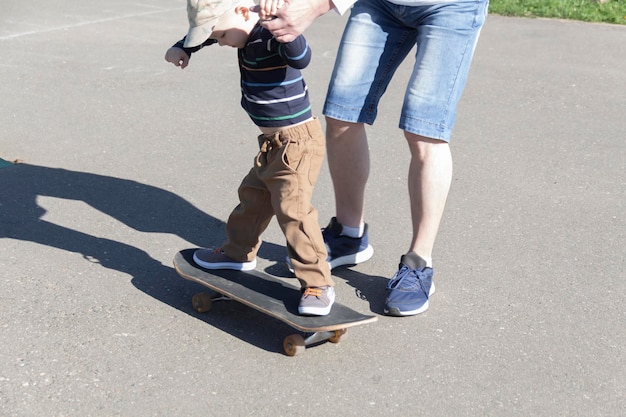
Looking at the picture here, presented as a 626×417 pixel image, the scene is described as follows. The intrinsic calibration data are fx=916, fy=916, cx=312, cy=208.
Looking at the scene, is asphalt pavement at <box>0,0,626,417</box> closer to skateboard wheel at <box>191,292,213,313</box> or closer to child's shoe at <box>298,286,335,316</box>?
skateboard wheel at <box>191,292,213,313</box>

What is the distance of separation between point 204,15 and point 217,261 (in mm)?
1071

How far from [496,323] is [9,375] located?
188cm

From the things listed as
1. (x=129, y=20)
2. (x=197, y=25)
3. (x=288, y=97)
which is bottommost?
(x=129, y=20)

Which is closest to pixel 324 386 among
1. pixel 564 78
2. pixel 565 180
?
pixel 565 180

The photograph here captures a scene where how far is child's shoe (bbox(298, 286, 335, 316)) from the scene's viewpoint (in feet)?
11.3

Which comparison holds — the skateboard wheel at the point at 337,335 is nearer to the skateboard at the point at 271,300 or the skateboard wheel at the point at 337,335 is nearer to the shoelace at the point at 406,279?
the skateboard at the point at 271,300

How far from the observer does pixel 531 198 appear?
5.12 metres

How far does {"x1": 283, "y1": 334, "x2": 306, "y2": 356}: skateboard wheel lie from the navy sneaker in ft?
1.64

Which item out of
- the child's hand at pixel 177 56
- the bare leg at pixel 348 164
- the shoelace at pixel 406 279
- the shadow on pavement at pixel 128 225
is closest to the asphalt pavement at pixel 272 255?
the shadow on pavement at pixel 128 225

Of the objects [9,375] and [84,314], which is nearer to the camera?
[9,375]

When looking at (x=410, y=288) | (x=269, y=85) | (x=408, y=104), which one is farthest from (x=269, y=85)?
(x=410, y=288)

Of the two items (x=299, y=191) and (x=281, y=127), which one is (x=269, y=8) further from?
(x=299, y=191)

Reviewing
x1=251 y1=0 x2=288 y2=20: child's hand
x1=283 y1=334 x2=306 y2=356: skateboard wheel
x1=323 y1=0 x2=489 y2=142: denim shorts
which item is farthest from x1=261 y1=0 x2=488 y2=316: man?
x1=283 y1=334 x2=306 y2=356: skateboard wheel

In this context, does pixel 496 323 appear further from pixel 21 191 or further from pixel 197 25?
pixel 21 191
